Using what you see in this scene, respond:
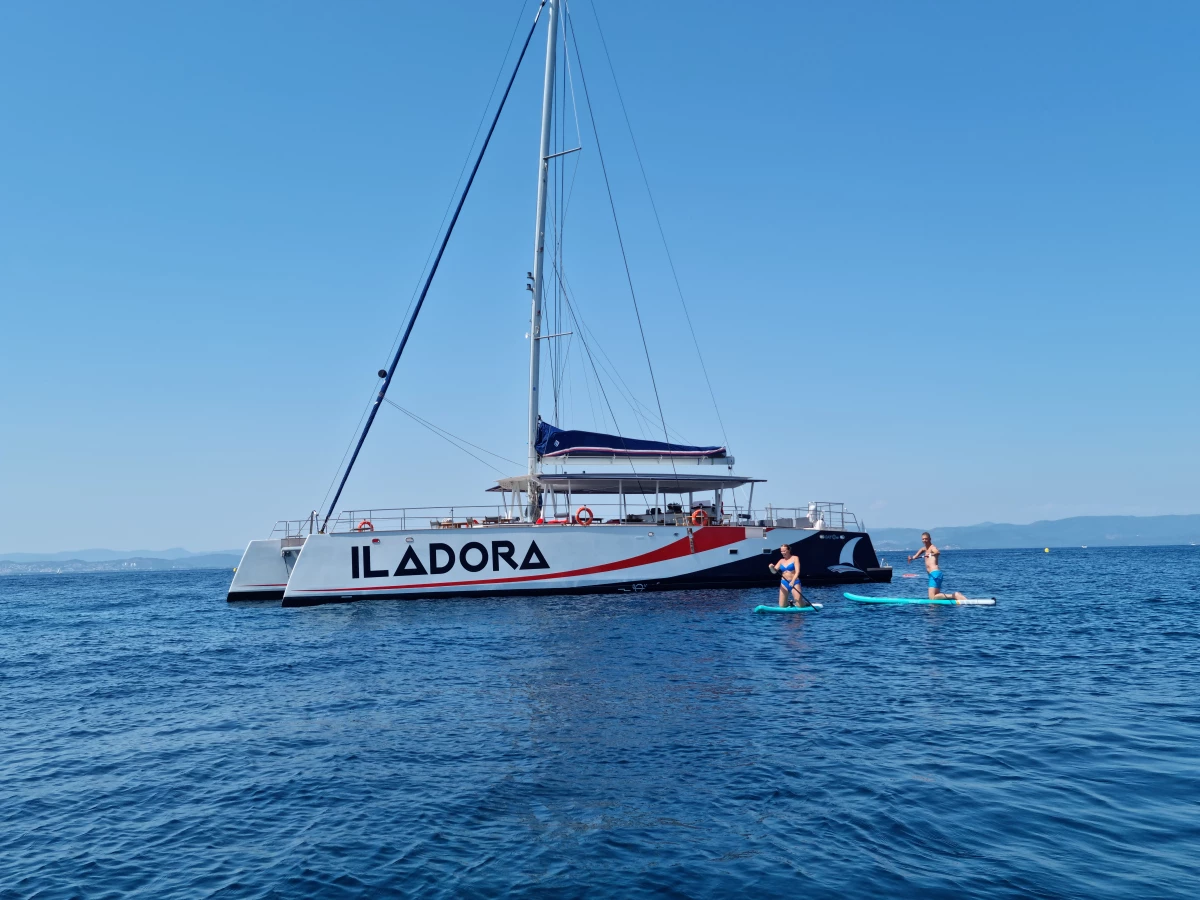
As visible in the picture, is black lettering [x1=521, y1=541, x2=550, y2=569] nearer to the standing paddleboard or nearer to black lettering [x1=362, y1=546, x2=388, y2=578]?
black lettering [x1=362, y1=546, x2=388, y2=578]

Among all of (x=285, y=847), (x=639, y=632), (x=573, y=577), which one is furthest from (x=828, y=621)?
(x=285, y=847)

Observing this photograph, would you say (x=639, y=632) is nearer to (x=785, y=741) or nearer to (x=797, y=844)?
(x=785, y=741)

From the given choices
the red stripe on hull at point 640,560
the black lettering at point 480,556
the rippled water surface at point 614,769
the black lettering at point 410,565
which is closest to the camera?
the rippled water surface at point 614,769

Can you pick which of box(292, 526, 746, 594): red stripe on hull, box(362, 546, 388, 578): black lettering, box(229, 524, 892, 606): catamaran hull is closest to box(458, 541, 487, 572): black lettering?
box(229, 524, 892, 606): catamaran hull

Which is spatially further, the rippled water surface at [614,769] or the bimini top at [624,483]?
the bimini top at [624,483]

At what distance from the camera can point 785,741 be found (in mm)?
9273

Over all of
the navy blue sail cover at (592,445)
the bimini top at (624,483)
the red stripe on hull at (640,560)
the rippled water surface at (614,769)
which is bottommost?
the rippled water surface at (614,769)

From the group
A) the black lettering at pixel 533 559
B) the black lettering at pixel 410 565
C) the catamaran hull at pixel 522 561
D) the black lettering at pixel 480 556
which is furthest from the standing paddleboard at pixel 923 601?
the black lettering at pixel 410 565

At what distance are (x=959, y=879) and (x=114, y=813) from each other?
7.39 metres

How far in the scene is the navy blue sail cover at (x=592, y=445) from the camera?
2867cm

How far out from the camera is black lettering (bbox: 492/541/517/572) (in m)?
26.1

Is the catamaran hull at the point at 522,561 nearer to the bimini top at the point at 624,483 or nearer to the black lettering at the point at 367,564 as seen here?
the black lettering at the point at 367,564

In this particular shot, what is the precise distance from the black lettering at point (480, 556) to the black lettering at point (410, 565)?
1.21 metres

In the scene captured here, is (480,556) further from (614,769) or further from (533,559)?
(614,769)
